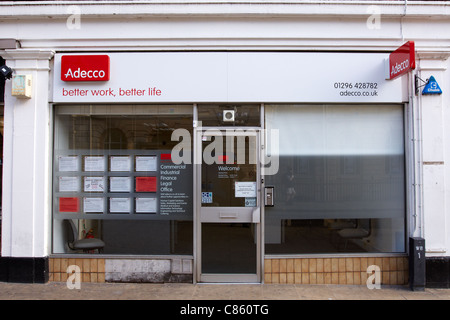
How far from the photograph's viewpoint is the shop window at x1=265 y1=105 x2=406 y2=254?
17.5 ft

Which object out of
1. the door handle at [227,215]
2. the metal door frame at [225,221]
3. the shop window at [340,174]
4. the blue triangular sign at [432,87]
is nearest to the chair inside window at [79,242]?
the metal door frame at [225,221]

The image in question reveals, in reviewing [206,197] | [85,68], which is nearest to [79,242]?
[206,197]

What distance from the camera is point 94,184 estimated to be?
5.49 m

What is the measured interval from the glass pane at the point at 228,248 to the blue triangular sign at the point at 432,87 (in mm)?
3601

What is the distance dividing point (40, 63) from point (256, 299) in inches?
202

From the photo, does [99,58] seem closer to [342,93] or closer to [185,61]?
[185,61]

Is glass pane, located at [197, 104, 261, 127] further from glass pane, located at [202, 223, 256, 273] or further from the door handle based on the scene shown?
glass pane, located at [202, 223, 256, 273]

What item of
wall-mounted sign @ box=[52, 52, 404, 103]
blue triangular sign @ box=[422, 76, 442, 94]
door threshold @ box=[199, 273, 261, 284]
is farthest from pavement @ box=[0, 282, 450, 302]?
blue triangular sign @ box=[422, 76, 442, 94]

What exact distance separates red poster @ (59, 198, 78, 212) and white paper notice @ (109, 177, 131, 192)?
661 millimetres

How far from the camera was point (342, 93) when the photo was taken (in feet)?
17.2

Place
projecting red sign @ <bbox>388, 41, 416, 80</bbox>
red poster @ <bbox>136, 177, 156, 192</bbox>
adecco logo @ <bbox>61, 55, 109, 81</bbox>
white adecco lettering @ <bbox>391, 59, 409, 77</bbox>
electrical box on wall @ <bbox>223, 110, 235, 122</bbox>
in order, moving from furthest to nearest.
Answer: red poster @ <bbox>136, 177, 156, 192</bbox>, electrical box on wall @ <bbox>223, 110, 235, 122</bbox>, adecco logo @ <bbox>61, 55, 109, 81</bbox>, white adecco lettering @ <bbox>391, 59, 409, 77</bbox>, projecting red sign @ <bbox>388, 41, 416, 80</bbox>

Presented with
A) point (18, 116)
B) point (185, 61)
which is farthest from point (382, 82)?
point (18, 116)

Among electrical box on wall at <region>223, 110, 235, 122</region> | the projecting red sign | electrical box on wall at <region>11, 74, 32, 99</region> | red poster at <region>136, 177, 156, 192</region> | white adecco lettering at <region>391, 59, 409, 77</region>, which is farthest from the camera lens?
red poster at <region>136, 177, 156, 192</region>

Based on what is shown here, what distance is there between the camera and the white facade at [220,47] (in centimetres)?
516
